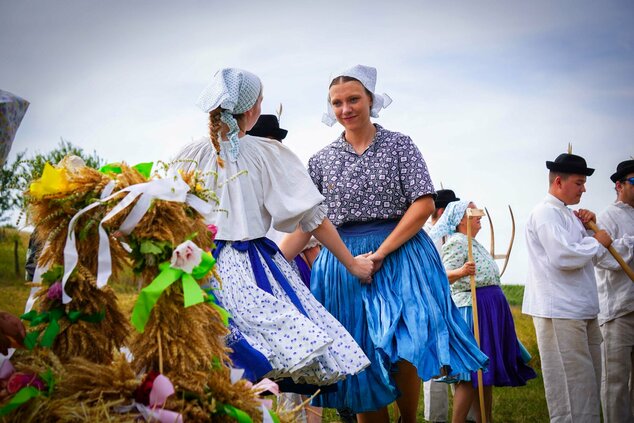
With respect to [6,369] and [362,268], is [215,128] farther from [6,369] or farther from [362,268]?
A: [6,369]

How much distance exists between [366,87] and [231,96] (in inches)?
51.9

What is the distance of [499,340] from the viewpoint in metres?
6.23

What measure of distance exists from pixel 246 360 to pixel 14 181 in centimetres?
121

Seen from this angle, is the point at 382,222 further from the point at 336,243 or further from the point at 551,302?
the point at 551,302

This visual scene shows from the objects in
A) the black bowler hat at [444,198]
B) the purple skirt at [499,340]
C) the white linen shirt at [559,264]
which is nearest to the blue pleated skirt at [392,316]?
the white linen shirt at [559,264]

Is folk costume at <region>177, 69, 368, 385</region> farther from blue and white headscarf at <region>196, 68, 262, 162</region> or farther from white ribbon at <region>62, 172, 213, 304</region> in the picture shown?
white ribbon at <region>62, 172, 213, 304</region>

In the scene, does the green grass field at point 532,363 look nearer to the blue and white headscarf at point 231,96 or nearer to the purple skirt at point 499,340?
the purple skirt at point 499,340

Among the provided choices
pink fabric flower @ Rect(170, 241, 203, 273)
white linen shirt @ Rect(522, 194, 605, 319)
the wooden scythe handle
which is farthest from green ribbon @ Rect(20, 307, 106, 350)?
the wooden scythe handle

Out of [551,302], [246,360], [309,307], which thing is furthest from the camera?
[551,302]

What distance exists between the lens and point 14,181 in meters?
2.41

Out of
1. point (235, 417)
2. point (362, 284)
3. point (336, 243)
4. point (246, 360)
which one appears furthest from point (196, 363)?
point (362, 284)

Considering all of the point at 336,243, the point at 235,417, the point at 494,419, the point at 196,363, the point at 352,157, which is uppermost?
the point at 352,157

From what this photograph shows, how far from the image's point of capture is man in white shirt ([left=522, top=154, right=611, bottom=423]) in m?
5.76

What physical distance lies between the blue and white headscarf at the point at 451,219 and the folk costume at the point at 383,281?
1958 millimetres
